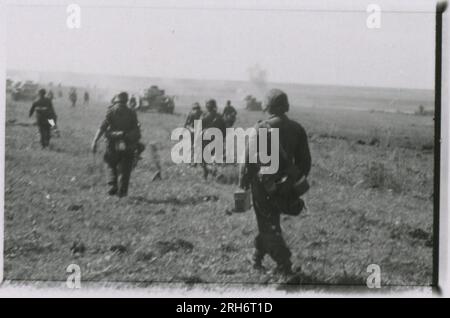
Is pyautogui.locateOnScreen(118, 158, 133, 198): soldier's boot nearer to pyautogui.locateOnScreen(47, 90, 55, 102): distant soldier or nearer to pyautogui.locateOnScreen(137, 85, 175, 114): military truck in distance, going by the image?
pyautogui.locateOnScreen(137, 85, 175, 114): military truck in distance

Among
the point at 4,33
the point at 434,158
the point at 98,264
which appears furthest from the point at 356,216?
the point at 4,33

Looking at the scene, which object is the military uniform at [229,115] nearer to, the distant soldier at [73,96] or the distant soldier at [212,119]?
the distant soldier at [212,119]

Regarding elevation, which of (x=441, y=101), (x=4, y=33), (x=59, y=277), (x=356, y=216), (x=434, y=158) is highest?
(x=4, y=33)

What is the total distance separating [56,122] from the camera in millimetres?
5816

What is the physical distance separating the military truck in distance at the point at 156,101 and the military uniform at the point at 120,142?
12 centimetres

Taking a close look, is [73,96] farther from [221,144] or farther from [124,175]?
[221,144]

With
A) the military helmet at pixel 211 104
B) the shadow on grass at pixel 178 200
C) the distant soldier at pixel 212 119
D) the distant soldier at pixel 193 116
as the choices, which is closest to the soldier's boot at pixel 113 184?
the shadow on grass at pixel 178 200

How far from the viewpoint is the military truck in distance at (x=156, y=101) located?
5773 millimetres

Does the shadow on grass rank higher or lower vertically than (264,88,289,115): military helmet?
lower

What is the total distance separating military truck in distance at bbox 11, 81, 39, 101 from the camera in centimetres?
577

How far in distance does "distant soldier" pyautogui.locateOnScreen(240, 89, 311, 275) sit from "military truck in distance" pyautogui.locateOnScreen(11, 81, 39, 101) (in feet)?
5.75

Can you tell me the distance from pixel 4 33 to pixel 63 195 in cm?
136

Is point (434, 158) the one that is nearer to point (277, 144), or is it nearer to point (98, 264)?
point (277, 144)

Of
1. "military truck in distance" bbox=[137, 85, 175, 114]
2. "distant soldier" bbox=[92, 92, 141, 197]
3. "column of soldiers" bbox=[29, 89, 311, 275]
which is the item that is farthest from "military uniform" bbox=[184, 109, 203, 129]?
"distant soldier" bbox=[92, 92, 141, 197]
